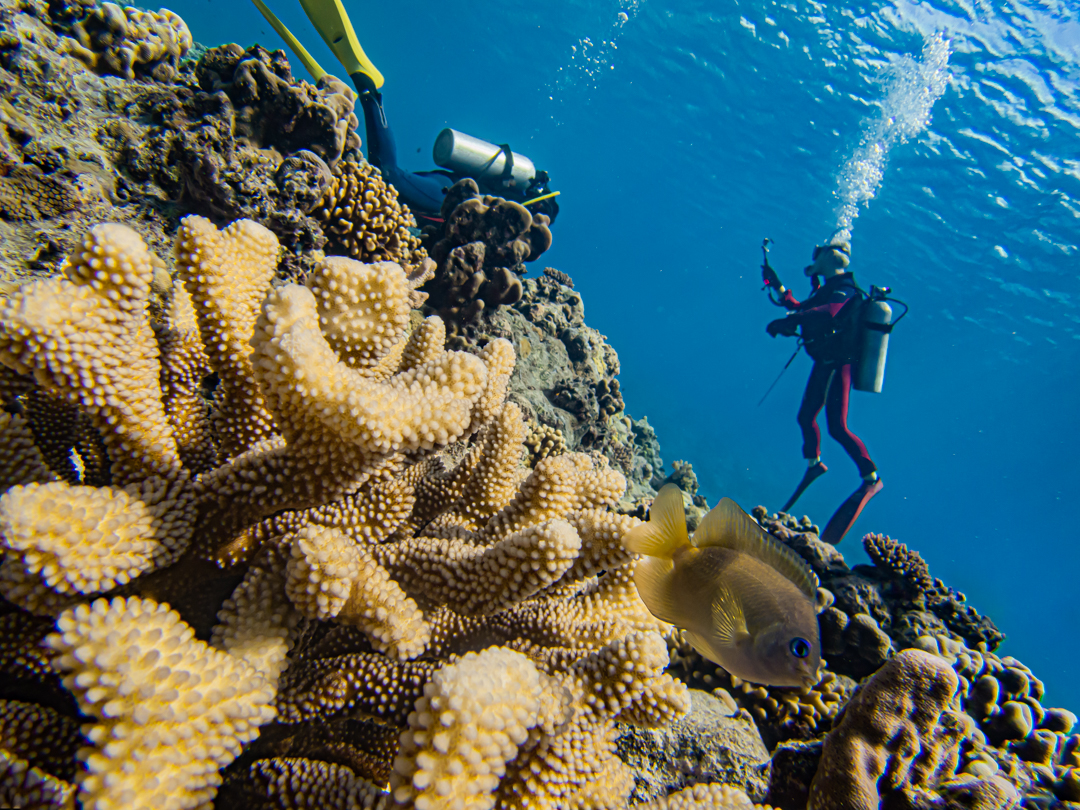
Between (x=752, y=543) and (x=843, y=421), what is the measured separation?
9.53m

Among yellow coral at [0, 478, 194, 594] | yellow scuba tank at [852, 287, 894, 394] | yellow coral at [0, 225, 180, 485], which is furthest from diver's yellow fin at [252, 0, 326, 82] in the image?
yellow scuba tank at [852, 287, 894, 394]

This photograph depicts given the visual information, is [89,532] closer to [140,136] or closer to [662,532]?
[662,532]

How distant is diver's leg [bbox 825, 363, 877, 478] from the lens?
8.56 m

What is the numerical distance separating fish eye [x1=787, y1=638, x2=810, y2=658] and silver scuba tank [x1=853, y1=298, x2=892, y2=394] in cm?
990

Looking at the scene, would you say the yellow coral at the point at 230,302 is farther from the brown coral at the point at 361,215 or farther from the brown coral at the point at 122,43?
the brown coral at the point at 122,43

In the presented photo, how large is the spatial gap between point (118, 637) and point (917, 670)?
2.49 metres

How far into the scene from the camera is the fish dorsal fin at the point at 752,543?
5.16ft

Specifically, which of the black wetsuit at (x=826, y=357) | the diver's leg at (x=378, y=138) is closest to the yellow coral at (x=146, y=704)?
the diver's leg at (x=378, y=138)

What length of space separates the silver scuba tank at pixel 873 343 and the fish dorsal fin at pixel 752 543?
9674 mm

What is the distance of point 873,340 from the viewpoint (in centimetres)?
958

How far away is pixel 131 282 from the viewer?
101 centimetres

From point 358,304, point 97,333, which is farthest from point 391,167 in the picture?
point 97,333

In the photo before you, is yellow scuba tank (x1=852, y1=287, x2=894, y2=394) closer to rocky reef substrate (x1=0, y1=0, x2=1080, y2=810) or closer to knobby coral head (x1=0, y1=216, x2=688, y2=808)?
rocky reef substrate (x1=0, y1=0, x2=1080, y2=810)

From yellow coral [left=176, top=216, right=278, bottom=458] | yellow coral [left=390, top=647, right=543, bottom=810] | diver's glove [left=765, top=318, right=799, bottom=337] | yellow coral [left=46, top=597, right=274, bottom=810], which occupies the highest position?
diver's glove [left=765, top=318, right=799, bottom=337]
